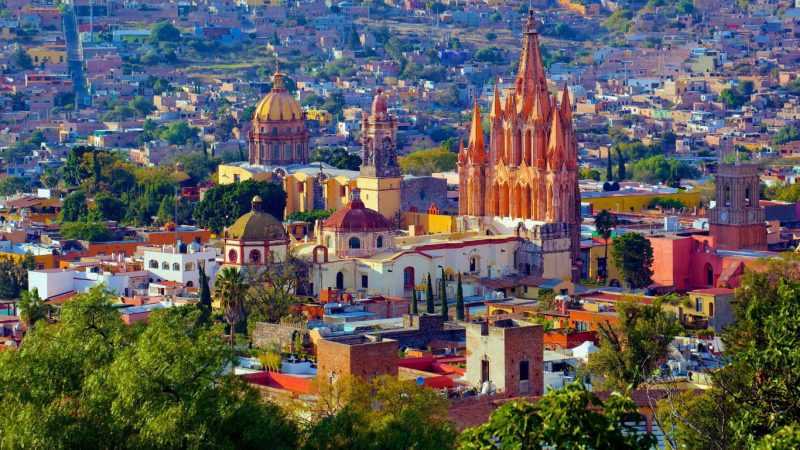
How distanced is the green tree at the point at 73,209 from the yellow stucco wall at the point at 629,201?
638 inches

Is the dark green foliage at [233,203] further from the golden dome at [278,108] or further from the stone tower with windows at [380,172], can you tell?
the golden dome at [278,108]

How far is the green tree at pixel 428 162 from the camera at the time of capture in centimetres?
9600

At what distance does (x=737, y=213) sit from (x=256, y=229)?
48.8ft

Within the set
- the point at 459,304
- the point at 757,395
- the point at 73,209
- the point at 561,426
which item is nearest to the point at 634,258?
the point at 459,304

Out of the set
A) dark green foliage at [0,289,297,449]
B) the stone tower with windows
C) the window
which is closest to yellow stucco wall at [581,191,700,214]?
the stone tower with windows

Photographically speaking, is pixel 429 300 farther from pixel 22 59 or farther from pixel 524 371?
pixel 22 59

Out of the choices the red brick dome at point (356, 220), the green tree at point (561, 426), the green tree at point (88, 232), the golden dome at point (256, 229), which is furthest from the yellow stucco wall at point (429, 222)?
the green tree at point (561, 426)

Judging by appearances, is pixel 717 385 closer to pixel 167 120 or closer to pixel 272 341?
pixel 272 341

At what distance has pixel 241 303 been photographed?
191 ft

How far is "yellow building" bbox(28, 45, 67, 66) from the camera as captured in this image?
151 metres

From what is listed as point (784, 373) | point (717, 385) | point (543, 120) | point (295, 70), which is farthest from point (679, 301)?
point (295, 70)

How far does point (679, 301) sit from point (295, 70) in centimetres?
9552

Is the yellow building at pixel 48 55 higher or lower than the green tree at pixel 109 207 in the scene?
higher

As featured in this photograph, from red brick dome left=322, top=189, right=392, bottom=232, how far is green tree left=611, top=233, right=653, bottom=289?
635 centimetres
